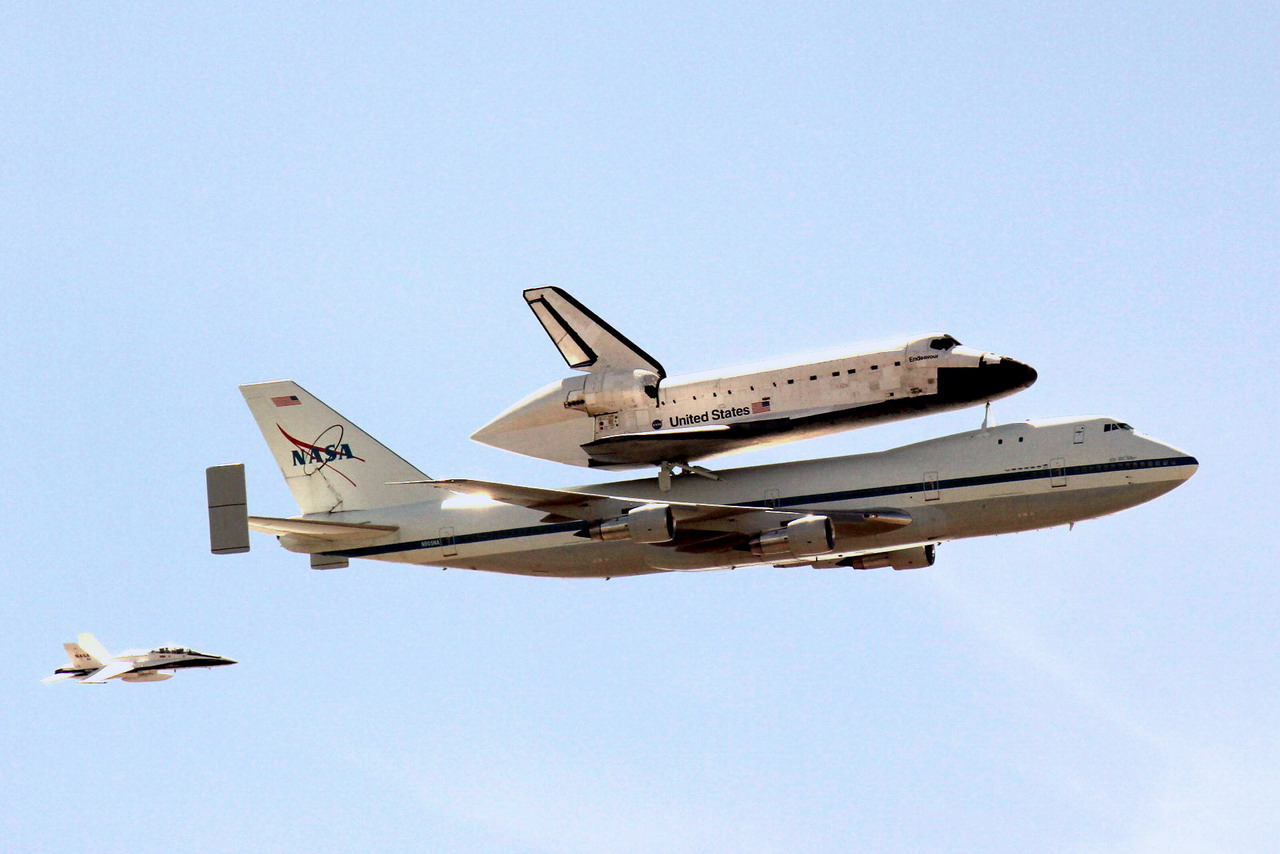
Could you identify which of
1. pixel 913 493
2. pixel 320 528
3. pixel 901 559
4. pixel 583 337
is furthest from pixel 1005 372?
pixel 320 528

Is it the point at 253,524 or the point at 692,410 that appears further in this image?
the point at 253,524

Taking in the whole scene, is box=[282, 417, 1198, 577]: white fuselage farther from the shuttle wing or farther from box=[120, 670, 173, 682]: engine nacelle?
box=[120, 670, 173, 682]: engine nacelle

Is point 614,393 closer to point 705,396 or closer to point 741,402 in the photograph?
point 705,396

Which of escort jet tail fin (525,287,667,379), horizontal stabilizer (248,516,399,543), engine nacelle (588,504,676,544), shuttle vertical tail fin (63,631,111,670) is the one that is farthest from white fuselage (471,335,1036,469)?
shuttle vertical tail fin (63,631,111,670)

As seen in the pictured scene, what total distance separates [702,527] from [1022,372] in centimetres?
1159

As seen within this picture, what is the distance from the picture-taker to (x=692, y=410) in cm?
5006

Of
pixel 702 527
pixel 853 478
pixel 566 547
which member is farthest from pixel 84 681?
pixel 853 478

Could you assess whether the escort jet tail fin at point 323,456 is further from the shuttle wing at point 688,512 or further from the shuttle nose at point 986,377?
the shuttle nose at point 986,377

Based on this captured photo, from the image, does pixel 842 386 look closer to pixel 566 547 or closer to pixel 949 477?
pixel 949 477

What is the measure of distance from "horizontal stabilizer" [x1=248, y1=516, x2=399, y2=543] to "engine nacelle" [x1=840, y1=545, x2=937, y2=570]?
16678 mm

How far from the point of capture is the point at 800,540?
49.8 m

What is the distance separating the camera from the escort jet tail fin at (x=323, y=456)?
59.6 m

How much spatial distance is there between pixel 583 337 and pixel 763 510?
8.08 metres

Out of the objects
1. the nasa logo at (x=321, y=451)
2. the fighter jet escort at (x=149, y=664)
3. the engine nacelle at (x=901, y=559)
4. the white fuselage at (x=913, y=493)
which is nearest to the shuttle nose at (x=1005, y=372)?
the white fuselage at (x=913, y=493)
